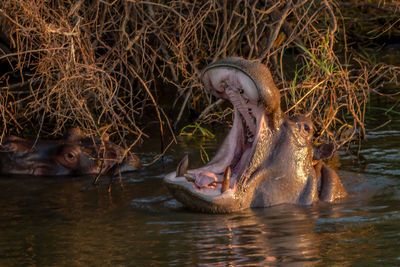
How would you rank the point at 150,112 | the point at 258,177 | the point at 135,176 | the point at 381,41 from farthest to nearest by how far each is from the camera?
the point at 381,41 < the point at 150,112 < the point at 135,176 < the point at 258,177

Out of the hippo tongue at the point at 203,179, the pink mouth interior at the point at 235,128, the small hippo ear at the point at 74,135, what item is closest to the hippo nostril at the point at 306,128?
the pink mouth interior at the point at 235,128

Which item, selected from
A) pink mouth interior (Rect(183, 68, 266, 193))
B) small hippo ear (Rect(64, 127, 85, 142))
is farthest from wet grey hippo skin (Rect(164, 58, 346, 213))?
small hippo ear (Rect(64, 127, 85, 142))

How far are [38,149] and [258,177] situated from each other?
2.58 meters

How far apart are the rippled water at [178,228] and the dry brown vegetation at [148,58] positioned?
0.49 meters

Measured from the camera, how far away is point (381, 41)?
13.7 m

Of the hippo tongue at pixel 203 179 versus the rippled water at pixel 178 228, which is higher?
the hippo tongue at pixel 203 179

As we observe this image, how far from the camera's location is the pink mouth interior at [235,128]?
4.54 m

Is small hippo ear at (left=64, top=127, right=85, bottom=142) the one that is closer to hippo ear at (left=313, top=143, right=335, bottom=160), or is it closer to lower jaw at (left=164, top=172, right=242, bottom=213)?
lower jaw at (left=164, top=172, right=242, bottom=213)

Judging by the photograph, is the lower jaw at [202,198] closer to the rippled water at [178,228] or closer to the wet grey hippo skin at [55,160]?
the rippled water at [178,228]

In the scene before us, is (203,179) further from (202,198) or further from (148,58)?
(148,58)

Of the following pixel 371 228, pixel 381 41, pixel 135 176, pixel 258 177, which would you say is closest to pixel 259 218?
pixel 258 177

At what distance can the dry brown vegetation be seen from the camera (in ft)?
18.8

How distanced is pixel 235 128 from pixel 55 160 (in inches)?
90.7

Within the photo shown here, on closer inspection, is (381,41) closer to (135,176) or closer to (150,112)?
(150,112)
